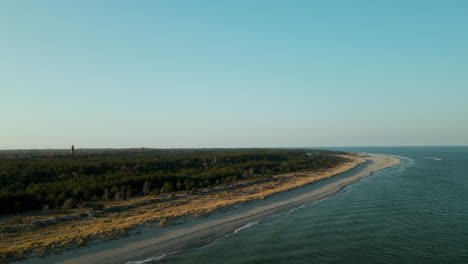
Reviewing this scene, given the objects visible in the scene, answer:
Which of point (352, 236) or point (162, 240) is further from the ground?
point (162, 240)

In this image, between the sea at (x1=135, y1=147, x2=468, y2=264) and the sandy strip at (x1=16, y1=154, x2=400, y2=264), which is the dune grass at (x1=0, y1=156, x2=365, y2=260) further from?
the sea at (x1=135, y1=147, x2=468, y2=264)

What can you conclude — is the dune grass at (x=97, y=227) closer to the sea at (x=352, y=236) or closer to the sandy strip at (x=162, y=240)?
the sandy strip at (x=162, y=240)

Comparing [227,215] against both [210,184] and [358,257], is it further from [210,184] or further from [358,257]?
[210,184]

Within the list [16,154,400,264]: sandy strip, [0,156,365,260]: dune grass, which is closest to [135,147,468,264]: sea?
[16,154,400,264]: sandy strip

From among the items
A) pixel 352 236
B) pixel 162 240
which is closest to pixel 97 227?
pixel 162 240

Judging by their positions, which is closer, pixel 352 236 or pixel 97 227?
pixel 97 227

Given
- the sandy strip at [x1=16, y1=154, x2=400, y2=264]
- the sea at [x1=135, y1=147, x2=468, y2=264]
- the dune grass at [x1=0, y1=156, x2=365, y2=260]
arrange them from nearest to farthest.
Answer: the sandy strip at [x1=16, y1=154, x2=400, y2=264], the dune grass at [x1=0, y1=156, x2=365, y2=260], the sea at [x1=135, y1=147, x2=468, y2=264]

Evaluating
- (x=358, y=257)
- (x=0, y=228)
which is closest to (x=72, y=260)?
(x=0, y=228)

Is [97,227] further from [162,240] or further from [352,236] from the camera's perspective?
[352,236]

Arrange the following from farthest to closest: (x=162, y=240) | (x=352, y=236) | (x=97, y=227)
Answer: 1. (x=352, y=236)
2. (x=97, y=227)
3. (x=162, y=240)

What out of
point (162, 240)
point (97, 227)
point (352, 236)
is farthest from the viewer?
point (352, 236)

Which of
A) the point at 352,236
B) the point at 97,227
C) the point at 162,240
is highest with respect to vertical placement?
the point at 97,227
